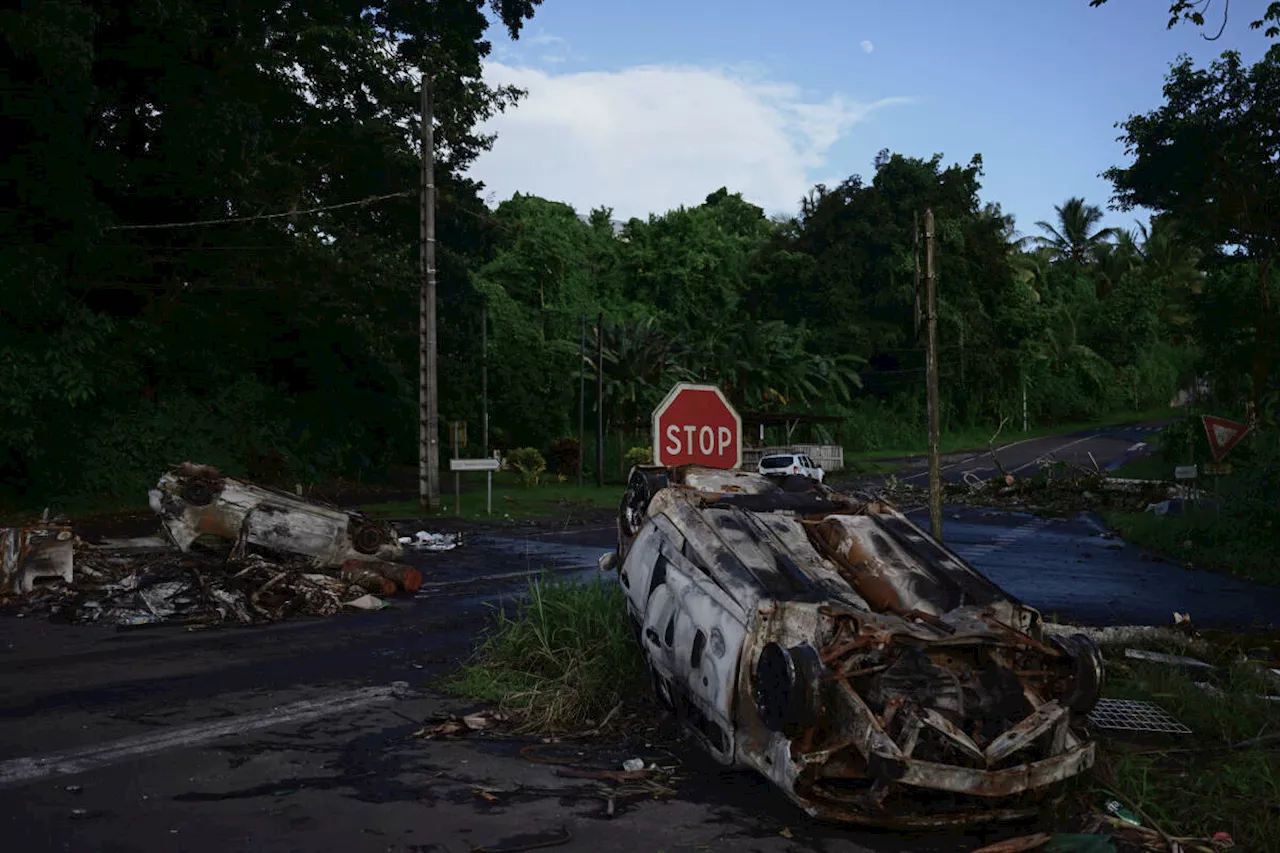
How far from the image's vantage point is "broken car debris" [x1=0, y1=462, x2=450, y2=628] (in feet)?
36.9

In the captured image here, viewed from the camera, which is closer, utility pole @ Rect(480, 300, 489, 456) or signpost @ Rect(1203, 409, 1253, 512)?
signpost @ Rect(1203, 409, 1253, 512)

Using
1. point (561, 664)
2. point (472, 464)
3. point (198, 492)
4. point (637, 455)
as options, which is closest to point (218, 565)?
point (198, 492)

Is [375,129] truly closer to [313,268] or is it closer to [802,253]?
[313,268]

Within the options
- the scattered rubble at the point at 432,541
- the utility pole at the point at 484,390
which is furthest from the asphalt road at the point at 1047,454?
the scattered rubble at the point at 432,541

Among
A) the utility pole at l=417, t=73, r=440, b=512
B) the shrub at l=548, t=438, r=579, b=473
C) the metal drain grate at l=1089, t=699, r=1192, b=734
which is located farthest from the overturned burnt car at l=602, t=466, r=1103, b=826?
the shrub at l=548, t=438, r=579, b=473

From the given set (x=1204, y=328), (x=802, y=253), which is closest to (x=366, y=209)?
(x=1204, y=328)

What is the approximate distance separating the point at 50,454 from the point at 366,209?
11783 mm

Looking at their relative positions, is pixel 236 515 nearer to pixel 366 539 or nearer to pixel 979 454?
pixel 366 539

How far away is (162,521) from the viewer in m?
13.5

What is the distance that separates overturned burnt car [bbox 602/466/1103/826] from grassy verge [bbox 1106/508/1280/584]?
423 inches

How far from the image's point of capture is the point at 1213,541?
687 inches

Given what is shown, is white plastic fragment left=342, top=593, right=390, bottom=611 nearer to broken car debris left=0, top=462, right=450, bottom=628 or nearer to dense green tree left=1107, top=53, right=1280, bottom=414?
broken car debris left=0, top=462, right=450, bottom=628

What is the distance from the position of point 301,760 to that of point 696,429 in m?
3.73

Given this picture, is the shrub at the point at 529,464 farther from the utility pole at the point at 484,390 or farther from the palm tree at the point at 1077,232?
the palm tree at the point at 1077,232
